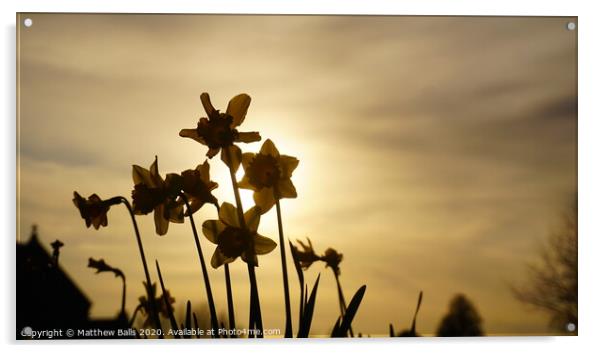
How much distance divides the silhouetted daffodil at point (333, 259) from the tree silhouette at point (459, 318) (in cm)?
31

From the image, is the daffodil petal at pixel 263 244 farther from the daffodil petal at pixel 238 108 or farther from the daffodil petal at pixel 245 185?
the daffodil petal at pixel 238 108

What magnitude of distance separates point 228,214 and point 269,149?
0.20 metres

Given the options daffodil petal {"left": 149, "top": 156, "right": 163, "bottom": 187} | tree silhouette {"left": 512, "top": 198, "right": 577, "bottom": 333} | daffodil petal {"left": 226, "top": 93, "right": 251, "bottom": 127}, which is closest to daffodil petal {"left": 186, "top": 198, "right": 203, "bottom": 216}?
daffodil petal {"left": 149, "top": 156, "right": 163, "bottom": 187}

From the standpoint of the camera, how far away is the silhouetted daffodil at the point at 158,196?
1759 millimetres

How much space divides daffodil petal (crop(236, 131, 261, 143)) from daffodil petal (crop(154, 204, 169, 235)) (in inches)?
10.2

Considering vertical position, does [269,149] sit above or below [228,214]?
above

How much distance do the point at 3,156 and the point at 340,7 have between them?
0.97 meters

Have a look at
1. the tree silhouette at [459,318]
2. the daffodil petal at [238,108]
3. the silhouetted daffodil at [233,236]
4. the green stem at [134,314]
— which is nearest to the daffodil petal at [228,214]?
the silhouetted daffodil at [233,236]

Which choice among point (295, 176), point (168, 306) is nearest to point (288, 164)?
point (295, 176)

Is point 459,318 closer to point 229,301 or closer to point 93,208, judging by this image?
point 229,301

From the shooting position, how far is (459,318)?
1.84 meters

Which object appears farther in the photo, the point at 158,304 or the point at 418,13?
the point at 418,13

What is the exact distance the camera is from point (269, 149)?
1801 millimetres

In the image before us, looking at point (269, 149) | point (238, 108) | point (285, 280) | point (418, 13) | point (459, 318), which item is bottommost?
point (459, 318)
